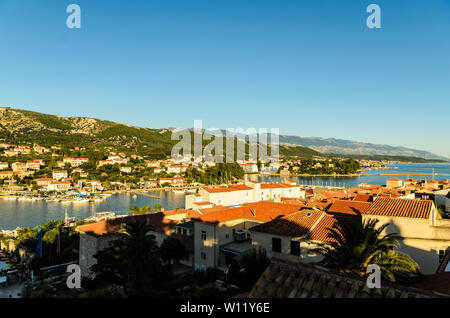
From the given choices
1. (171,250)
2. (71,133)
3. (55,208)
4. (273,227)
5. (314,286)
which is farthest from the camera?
(71,133)

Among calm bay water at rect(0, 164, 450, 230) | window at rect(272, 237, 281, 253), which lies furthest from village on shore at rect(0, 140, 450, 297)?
calm bay water at rect(0, 164, 450, 230)

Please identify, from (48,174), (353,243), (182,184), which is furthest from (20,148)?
(353,243)

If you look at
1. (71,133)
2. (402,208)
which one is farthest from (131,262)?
(71,133)

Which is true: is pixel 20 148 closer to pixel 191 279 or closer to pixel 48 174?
pixel 48 174

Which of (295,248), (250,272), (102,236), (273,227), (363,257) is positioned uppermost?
(363,257)

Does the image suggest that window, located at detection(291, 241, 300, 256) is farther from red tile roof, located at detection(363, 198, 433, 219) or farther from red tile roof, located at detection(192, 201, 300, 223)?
red tile roof, located at detection(192, 201, 300, 223)

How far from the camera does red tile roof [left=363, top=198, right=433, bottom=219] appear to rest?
11032mm

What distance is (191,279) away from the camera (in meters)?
14.2

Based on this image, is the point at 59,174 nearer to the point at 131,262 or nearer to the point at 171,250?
the point at 171,250

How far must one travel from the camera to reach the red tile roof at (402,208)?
11032 millimetres

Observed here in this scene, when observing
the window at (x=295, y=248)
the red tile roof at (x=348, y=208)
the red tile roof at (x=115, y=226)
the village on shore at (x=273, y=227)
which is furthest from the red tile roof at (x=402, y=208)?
the red tile roof at (x=115, y=226)

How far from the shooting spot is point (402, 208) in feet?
38.3

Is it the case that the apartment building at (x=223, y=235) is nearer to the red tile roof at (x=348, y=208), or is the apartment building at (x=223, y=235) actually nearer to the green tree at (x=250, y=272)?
the red tile roof at (x=348, y=208)
